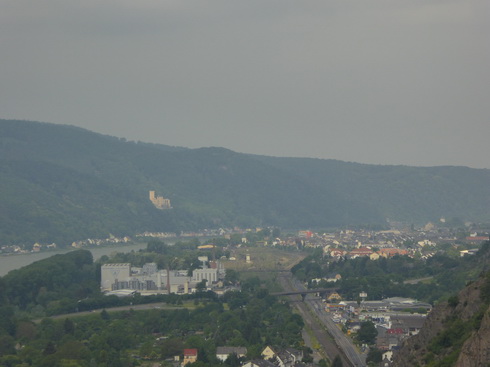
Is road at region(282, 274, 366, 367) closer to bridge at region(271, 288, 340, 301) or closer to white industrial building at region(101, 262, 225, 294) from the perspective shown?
bridge at region(271, 288, 340, 301)

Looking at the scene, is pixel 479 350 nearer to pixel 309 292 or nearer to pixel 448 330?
pixel 448 330

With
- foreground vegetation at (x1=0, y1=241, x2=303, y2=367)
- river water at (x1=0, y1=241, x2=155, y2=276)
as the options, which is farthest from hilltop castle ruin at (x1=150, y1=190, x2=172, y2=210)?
foreground vegetation at (x1=0, y1=241, x2=303, y2=367)

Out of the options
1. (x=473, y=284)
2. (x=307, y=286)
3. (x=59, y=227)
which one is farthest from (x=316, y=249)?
(x=473, y=284)

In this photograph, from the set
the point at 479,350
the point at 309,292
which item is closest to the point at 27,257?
the point at 309,292

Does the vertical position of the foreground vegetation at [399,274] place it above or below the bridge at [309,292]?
above

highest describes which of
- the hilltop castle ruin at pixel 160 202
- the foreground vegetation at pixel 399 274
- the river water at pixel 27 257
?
the hilltop castle ruin at pixel 160 202

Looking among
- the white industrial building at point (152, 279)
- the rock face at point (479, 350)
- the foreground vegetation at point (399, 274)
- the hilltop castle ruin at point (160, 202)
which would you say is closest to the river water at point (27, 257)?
the white industrial building at point (152, 279)

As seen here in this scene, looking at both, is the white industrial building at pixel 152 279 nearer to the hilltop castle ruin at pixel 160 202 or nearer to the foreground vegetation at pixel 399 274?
the foreground vegetation at pixel 399 274
